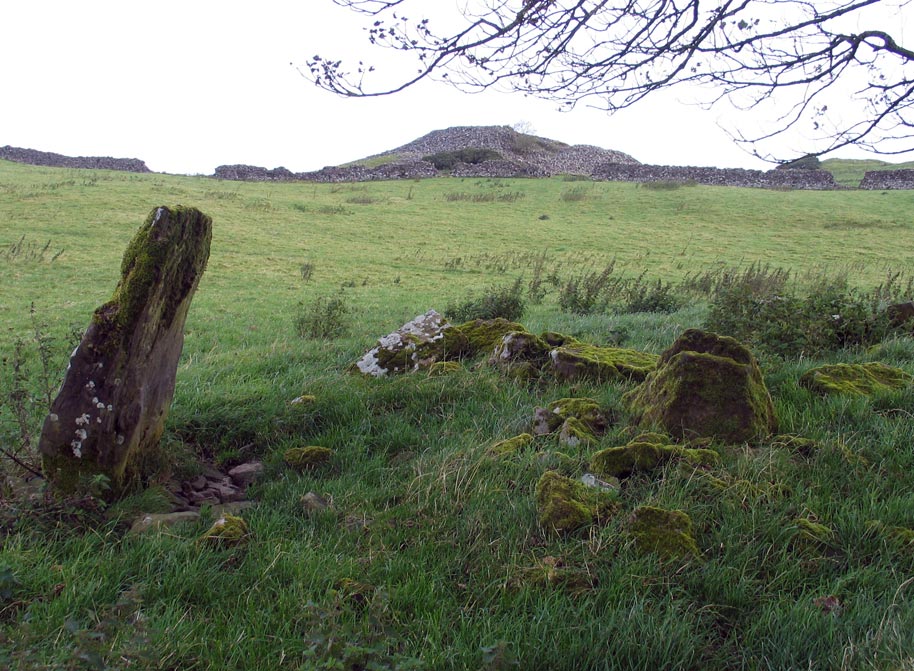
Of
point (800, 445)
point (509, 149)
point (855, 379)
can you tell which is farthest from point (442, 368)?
point (509, 149)

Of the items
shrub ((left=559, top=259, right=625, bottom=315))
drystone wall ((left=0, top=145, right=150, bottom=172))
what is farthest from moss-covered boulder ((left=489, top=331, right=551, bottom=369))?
drystone wall ((left=0, top=145, right=150, bottom=172))

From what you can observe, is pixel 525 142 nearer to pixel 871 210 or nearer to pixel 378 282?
pixel 871 210

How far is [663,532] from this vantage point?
308cm

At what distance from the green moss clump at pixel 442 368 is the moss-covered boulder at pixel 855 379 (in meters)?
2.77

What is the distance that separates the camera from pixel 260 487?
4090mm

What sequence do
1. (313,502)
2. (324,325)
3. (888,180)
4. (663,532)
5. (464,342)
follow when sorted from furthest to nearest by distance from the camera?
(888,180) → (324,325) → (464,342) → (313,502) → (663,532)

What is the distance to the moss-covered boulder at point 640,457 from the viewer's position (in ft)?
12.2

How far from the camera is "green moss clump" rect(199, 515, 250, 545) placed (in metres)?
3.29

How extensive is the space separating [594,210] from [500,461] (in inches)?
1303

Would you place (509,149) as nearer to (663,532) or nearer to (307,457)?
(307,457)

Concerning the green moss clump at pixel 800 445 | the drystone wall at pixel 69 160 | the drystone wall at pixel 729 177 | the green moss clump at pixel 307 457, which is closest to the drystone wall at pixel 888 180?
the drystone wall at pixel 729 177

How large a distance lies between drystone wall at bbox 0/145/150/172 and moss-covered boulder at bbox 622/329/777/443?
4888cm

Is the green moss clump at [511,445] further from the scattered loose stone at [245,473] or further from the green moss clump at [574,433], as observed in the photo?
the scattered loose stone at [245,473]

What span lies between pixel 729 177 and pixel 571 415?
157 ft
